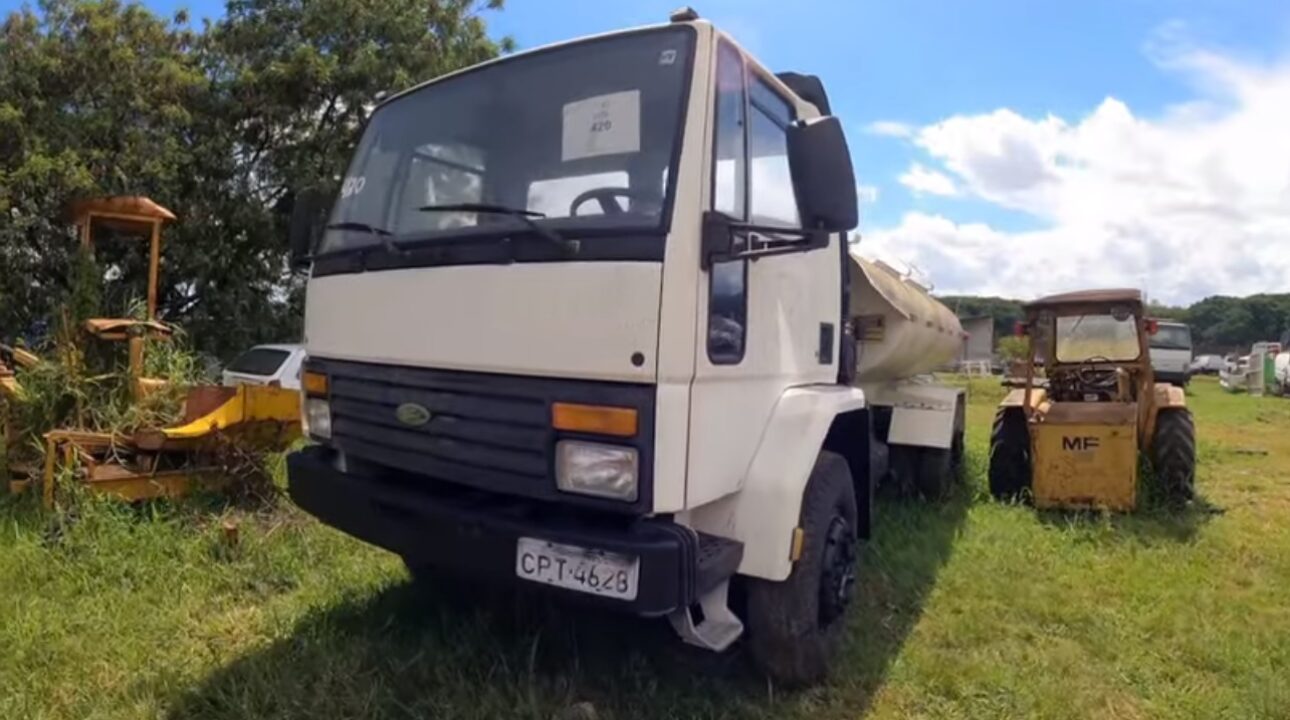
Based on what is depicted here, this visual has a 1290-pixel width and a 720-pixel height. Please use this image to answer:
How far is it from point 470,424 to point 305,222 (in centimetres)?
160

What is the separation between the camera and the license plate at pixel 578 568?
94.0 inches

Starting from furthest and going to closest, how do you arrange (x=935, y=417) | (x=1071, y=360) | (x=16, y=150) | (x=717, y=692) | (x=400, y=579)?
(x=16, y=150) → (x=1071, y=360) → (x=935, y=417) → (x=400, y=579) → (x=717, y=692)

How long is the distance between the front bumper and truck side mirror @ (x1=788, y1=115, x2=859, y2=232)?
3.43ft

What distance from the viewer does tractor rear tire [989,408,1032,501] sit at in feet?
22.5

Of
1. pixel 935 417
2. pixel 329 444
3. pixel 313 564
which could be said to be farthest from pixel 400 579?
pixel 935 417

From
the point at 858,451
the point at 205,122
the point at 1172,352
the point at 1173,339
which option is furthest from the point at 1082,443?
the point at 1173,339

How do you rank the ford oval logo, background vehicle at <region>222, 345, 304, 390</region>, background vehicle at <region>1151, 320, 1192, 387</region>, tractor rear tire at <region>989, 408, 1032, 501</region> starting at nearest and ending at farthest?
the ford oval logo → tractor rear tire at <region>989, 408, 1032, 501</region> → background vehicle at <region>222, 345, 304, 390</region> → background vehicle at <region>1151, 320, 1192, 387</region>

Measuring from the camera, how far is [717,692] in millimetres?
3129

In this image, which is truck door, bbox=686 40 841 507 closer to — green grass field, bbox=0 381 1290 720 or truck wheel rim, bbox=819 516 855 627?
truck wheel rim, bbox=819 516 855 627

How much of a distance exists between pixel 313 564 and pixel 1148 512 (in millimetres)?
5692

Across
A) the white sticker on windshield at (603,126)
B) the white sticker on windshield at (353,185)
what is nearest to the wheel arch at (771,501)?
the white sticker on windshield at (603,126)

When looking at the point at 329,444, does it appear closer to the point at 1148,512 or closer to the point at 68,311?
the point at 68,311

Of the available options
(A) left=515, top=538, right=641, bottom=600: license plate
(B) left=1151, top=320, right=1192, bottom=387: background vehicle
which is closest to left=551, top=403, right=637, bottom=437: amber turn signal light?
(A) left=515, top=538, right=641, bottom=600: license plate

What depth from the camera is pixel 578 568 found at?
8.07 feet
